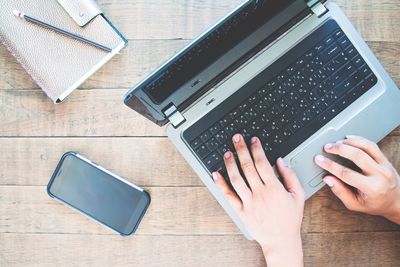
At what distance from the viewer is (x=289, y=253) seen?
34.9 inches

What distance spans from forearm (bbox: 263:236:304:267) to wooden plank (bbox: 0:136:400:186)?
20cm

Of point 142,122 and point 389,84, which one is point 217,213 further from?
point 389,84

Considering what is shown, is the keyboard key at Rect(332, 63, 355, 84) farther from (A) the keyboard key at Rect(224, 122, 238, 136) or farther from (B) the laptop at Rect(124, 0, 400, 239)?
(A) the keyboard key at Rect(224, 122, 238, 136)

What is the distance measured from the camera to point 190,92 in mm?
860

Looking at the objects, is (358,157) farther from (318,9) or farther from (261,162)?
(318,9)

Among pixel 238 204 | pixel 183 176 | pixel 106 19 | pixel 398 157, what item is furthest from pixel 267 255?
pixel 106 19

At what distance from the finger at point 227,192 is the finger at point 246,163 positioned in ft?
0.12

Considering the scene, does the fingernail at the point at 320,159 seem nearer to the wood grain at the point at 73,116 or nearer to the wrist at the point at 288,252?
the wrist at the point at 288,252

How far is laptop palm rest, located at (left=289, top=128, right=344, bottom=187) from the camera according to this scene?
0.90 m

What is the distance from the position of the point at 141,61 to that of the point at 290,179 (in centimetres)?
37

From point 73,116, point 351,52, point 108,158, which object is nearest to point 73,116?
point 73,116

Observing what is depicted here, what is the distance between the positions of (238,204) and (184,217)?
0.44 ft

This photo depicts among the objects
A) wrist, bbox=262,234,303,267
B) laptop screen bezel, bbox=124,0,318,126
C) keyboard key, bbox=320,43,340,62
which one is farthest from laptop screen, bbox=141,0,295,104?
wrist, bbox=262,234,303,267

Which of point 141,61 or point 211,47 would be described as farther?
point 141,61
